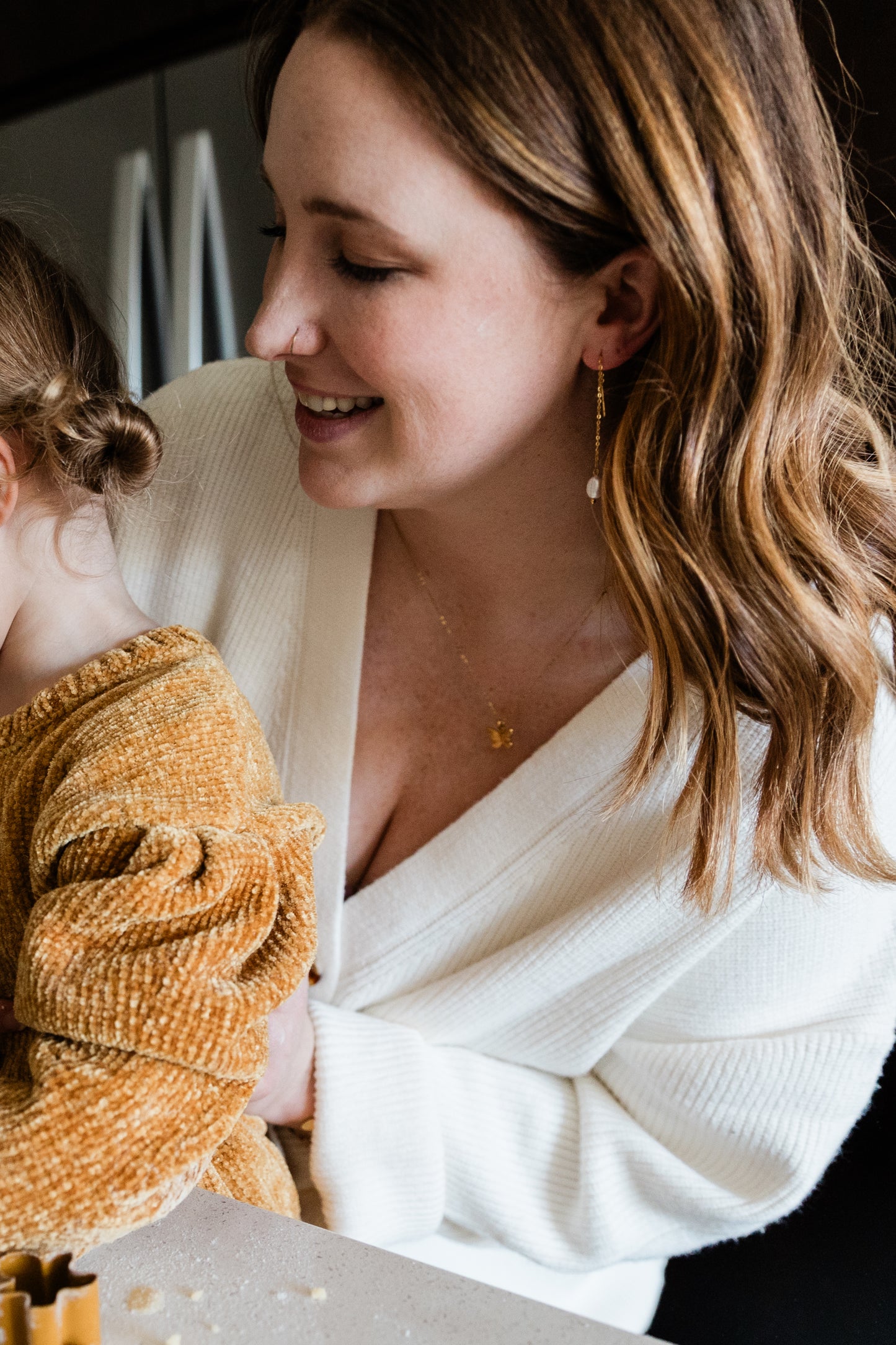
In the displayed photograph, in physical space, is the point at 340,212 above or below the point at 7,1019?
above

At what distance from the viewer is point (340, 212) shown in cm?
86

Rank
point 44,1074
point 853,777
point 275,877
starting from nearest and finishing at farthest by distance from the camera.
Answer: point 44,1074 → point 275,877 → point 853,777

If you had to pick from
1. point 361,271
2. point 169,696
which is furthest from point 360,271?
point 169,696

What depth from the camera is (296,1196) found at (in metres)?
1.04

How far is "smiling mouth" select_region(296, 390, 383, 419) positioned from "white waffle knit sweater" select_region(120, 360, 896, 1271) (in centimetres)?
21

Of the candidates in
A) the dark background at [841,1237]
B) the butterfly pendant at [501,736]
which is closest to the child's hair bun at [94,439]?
the butterfly pendant at [501,736]

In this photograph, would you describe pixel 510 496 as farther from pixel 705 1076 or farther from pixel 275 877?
pixel 705 1076

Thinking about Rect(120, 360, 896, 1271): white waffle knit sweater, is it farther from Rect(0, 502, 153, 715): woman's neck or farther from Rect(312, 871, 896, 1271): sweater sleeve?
Rect(0, 502, 153, 715): woman's neck

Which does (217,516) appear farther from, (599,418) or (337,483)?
(599,418)

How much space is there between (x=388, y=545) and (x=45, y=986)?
615mm

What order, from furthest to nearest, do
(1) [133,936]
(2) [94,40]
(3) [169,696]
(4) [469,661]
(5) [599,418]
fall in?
(2) [94,40] < (4) [469,661] < (5) [599,418] < (3) [169,696] < (1) [133,936]

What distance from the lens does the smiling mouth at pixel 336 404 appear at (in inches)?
38.8

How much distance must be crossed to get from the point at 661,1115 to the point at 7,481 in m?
0.83

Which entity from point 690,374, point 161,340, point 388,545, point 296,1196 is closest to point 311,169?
point 690,374
